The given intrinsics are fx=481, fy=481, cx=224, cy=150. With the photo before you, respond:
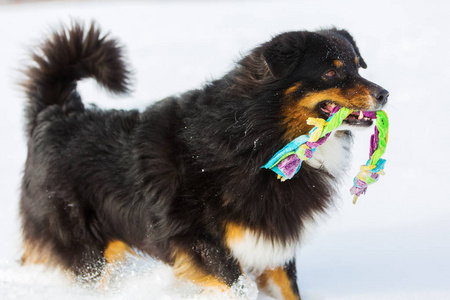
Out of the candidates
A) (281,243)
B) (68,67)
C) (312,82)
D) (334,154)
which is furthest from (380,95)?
(68,67)

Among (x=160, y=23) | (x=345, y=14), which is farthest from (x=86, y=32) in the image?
(x=160, y=23)

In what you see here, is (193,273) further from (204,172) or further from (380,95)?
(380,95)

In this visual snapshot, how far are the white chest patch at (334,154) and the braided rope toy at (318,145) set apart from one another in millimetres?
149

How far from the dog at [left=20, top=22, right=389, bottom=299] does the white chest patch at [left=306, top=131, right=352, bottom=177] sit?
10 mm

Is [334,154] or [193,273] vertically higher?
[334,154]

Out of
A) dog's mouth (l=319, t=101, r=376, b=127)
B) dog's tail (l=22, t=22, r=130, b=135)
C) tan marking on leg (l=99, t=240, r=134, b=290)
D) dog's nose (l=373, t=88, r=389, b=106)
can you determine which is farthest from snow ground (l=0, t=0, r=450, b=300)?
dog's nose (l=373, t=88, r=389, b=106)

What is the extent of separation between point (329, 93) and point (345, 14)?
1156 cm

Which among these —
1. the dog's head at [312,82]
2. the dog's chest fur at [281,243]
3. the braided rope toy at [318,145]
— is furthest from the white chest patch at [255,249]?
the dog's head at [312,82]

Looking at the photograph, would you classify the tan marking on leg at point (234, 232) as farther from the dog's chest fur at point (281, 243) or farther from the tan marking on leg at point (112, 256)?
the tan marking on leg at point (112, 256)

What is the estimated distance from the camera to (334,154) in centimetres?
388

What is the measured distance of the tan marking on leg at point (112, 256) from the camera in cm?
434

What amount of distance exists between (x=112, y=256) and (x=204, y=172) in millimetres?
1330

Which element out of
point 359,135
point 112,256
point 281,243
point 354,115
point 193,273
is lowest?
point 112,256

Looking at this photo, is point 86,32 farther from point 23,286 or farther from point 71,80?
point 23,286
